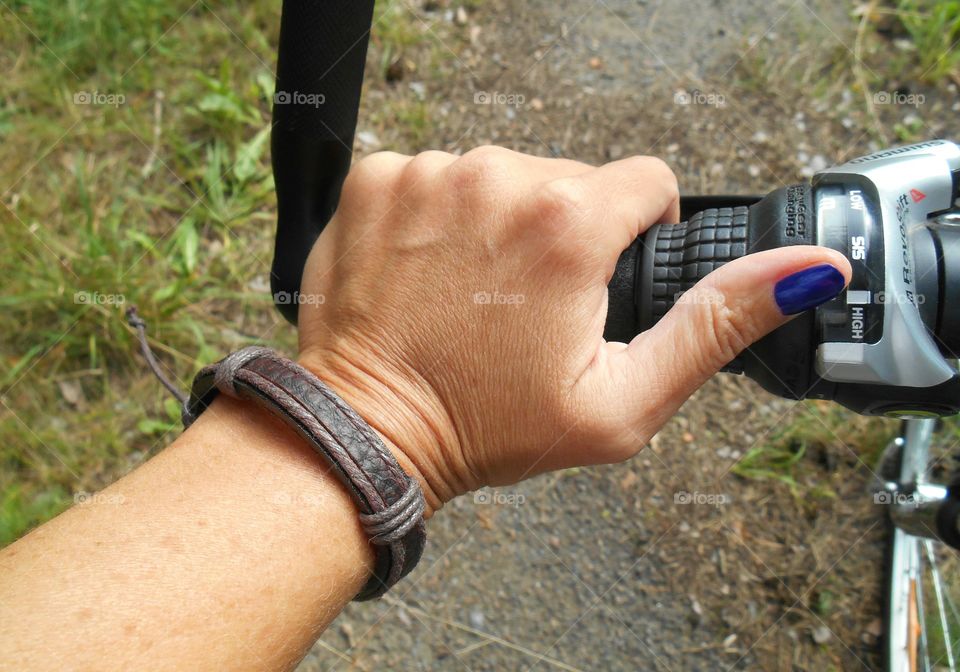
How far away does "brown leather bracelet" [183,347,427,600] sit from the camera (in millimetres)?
943

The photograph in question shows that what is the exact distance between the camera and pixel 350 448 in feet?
3.11

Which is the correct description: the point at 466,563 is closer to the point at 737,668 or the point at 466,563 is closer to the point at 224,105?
the point at 737,668

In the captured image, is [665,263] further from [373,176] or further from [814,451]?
[814,451]

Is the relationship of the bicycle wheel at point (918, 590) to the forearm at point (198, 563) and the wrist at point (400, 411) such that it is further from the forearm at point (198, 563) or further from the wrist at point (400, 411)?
the forearm at point (198, 563)

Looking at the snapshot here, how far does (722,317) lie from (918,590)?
1246mm

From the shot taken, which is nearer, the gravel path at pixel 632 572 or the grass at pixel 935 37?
the gravel path at pixel 632 572

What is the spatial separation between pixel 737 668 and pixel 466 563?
68 centimetres

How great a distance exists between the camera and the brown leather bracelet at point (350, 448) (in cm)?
94

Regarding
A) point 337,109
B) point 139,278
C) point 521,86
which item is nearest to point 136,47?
point 139,278

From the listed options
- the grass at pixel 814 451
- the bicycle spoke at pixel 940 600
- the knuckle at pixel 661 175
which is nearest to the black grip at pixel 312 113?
the knuckle at pixel 661 175

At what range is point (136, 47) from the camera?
100 inches

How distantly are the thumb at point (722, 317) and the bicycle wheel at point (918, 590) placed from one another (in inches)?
39.5

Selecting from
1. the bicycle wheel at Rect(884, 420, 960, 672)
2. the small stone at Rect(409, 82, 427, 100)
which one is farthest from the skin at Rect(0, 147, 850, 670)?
the small stone at Rect(409, 82, 427, 100)

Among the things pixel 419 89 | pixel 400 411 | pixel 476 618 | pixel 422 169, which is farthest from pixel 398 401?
pixel 419 89
